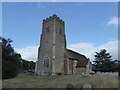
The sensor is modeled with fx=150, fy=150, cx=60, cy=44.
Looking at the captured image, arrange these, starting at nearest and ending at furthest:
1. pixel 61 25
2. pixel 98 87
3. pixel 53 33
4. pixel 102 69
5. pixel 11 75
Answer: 1. pixel 98 87
2. pixel 11 75
3. pixel 102 69
4. pixel 53 33
5. pixel 61 25

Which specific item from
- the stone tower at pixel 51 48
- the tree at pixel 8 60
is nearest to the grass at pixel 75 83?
the tree at pixel 8 60

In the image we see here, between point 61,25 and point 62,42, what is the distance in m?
5.92

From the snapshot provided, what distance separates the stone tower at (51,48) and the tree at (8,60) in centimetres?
1464

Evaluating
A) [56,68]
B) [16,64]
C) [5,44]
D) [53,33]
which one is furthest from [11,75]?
[53,33]

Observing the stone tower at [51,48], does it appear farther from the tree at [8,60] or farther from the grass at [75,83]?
the grass at [75,83]

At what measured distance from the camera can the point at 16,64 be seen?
1210 inches

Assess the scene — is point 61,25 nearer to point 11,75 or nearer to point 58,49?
point 58,49

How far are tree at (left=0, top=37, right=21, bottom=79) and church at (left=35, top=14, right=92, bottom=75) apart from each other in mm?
14739

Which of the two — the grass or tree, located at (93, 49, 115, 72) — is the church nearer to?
tree, located at (93, 49, 115, 72)

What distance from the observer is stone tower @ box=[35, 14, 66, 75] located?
44.1 m

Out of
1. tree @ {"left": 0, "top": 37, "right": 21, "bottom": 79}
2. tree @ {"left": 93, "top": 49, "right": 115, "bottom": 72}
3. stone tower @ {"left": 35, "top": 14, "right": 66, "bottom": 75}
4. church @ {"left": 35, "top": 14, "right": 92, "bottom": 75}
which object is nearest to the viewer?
tree @ {"left": 0, "top": 37, "right": 21, "bottom": 79}

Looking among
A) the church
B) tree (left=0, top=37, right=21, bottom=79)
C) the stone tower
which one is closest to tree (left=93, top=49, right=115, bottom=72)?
the church

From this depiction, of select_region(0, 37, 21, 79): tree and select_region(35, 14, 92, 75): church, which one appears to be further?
select_region(35, 14, 92, 75): church

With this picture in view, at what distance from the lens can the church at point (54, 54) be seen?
44.3 meters
